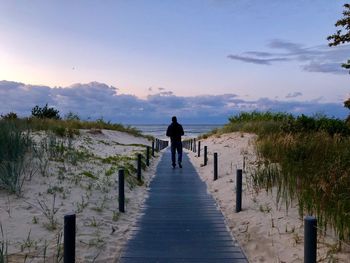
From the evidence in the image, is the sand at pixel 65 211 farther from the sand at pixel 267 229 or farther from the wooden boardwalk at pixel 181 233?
the sand at pixel 267 229

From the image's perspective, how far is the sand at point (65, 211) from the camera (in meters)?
6.73

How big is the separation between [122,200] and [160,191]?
300 centimetres

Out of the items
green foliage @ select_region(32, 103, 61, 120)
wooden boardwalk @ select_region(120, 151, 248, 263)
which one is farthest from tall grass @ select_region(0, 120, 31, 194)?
green foliage @ select_region(32, 103, 61, 120)

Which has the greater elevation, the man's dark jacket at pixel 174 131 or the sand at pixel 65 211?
the man's dark jacket at pixel 174 131

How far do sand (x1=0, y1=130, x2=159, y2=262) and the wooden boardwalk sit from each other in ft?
1.01

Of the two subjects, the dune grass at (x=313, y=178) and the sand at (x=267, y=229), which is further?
the dune grass at (x=313, y=178)

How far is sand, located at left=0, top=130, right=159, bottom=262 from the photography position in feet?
22.1

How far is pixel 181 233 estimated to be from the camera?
7855 mm

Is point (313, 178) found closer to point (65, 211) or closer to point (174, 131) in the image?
point (65, 211)

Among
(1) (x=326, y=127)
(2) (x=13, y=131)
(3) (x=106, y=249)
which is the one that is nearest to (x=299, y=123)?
(1) (x=326, y=127)

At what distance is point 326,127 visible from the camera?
22.7 meters

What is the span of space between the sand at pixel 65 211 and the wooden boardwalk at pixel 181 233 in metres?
0.31

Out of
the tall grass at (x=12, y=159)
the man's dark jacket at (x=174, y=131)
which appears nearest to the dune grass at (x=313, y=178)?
the man's dark jacket at (x=174, y=131)

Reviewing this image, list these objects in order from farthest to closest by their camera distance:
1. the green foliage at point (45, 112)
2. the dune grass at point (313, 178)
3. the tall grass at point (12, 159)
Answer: the green foliage at point (45, 112) < the tall grass at point (12, 159) < the dune grass at point (313, 178)
